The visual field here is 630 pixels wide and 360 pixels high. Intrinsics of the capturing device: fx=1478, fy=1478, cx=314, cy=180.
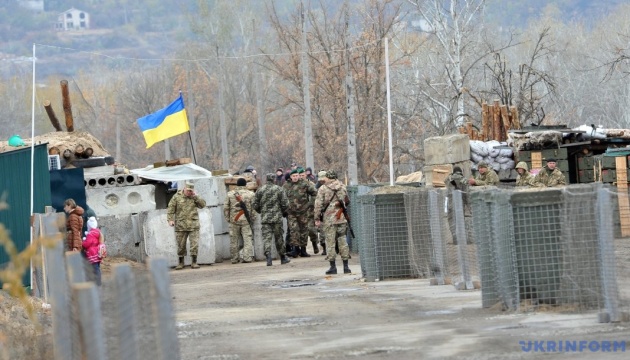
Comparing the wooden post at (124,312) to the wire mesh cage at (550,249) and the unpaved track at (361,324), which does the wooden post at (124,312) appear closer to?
the unpaved track at (361,324)

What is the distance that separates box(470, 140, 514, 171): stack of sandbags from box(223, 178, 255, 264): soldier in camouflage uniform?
22.5 ft

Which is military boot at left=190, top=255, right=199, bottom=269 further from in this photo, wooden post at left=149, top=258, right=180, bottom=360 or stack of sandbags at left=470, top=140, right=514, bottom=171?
wooden post at left=149, top=258, right=180, bottom=360

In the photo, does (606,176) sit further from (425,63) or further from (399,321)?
(425,63)

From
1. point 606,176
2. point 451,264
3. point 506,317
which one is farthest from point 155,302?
point 606,176

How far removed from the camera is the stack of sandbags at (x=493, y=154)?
A: 3361cm

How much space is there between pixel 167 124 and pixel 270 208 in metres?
12.1

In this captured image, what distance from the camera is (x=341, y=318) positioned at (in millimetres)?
15547

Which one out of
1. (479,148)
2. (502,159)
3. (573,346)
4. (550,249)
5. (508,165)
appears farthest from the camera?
(479,148)

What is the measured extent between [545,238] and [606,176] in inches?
592

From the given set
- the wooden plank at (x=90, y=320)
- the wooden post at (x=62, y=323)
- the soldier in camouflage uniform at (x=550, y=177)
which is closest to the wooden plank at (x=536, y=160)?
the soldier in camouflage uniform at (x=550, y=177)

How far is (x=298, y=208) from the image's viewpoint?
29547 mm

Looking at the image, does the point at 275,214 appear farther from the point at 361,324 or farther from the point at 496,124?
the point at 496,124

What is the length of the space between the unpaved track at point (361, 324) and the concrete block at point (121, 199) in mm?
9690

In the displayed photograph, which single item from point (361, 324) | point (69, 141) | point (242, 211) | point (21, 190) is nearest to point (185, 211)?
point (242, 211)
